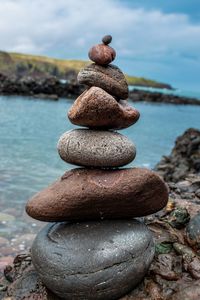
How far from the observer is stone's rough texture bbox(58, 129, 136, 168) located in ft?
20.9

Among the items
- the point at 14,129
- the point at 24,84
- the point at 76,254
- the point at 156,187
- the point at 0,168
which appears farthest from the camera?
the point at 24,84

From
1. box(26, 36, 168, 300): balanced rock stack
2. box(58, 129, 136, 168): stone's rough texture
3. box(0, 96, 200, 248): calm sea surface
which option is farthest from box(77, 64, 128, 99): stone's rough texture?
box(0, 96, 200, 248): calm sea surface

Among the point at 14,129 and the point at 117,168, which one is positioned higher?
the point at 117,168

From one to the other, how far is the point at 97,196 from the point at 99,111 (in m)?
1.18

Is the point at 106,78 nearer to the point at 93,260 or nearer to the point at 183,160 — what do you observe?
the point at 93,260

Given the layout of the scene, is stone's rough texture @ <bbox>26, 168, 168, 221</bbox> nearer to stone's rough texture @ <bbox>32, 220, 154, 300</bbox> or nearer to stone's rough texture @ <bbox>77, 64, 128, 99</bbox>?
stone's rough texture @ <bbox>32, 220, 154, 300</bbox>

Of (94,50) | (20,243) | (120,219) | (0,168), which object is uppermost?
(94,50)

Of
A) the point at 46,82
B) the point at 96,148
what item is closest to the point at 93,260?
the point at 96,148

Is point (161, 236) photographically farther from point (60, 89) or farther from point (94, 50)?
point (60, 89)

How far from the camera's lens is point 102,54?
6.50 m

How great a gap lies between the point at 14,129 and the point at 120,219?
26.5m

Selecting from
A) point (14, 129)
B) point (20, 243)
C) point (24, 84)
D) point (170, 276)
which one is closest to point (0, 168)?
point (20, 243)

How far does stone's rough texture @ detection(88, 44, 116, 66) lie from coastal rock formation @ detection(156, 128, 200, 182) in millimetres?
11048

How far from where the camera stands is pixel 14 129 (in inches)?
1268
